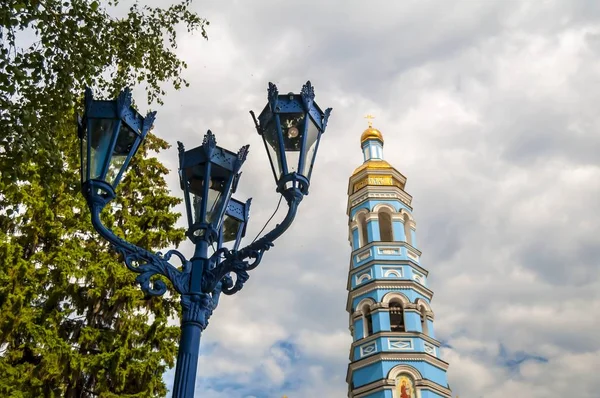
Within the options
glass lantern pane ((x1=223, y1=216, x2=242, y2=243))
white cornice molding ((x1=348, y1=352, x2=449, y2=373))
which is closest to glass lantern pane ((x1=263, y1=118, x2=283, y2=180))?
glass lantern pane ((x1=223, y1=216, x2=242, y2=243))

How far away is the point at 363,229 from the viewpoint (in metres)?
25.0

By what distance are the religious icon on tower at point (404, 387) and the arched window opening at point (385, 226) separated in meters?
6.37

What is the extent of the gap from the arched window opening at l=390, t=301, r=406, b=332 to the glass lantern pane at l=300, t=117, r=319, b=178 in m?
18.1

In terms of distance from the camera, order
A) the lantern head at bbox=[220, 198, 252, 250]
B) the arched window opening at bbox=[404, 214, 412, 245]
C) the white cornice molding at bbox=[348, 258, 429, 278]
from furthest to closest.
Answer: the arched window opening at bbox=[404, 214, 412, 245] < the white cornice molding at bbox=[348, 258, 429, 278] < the lantern head at bbox=[220, 198, 252, 250]

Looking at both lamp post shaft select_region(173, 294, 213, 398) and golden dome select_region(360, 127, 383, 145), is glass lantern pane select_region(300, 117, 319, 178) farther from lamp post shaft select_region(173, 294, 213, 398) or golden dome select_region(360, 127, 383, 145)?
golden dome select_region(360, 127, 383, 145)

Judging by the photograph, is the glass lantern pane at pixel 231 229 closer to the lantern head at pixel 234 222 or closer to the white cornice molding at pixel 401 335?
the lantern head at pixel 234 222

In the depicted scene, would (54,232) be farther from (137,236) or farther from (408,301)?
(408,301)

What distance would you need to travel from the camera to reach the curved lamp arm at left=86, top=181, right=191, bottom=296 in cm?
431

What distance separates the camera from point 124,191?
13.2m

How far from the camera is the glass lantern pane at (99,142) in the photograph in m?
4.39

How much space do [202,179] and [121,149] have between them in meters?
0.68

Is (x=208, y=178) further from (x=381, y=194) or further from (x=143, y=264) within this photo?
(x=381, y=194)

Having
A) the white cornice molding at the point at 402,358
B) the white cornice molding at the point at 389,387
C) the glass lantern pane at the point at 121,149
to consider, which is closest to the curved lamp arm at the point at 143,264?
the glass lantern pane at the point at 121,149

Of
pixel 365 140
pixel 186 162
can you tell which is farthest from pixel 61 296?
pixel 365 140
